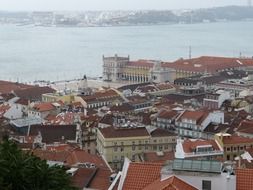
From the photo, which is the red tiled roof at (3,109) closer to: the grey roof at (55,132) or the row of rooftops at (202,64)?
the grey roof at (55,132)

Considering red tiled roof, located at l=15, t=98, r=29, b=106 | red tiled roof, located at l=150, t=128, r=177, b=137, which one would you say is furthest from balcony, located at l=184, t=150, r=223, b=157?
red tiled roof, located at l=15, t=98, r=29, b=106

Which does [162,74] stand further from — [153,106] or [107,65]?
[153,106]

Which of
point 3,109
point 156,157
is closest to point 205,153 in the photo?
point 156,157

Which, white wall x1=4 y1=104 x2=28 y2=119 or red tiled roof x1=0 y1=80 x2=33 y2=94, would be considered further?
red tiled roof x1=0 y1=80 x2=33 y2=94

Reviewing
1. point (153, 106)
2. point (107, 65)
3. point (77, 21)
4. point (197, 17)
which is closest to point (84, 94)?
point (153, 106)

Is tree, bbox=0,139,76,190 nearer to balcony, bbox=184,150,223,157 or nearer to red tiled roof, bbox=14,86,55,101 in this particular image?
balcony, bbox=184,150,223,157
